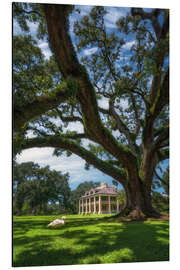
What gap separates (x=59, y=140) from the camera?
5422 millimetres

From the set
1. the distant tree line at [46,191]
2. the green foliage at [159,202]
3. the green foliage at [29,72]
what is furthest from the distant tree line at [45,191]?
the green foliage at [159,202]

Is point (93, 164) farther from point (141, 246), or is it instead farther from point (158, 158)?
point (141, 246)

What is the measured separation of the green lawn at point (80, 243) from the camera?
8.47 ft

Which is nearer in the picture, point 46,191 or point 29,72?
point 29,72

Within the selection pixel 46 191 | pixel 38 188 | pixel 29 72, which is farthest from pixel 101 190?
pixel 29 72

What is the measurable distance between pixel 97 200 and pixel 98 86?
2.52 m

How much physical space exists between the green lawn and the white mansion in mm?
325

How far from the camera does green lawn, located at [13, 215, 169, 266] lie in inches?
102

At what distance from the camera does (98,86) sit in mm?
4570

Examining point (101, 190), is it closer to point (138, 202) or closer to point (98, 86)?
point (138, 202)

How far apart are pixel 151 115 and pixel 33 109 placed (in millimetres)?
3155

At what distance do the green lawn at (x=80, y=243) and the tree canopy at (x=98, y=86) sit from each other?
1.32 meters
